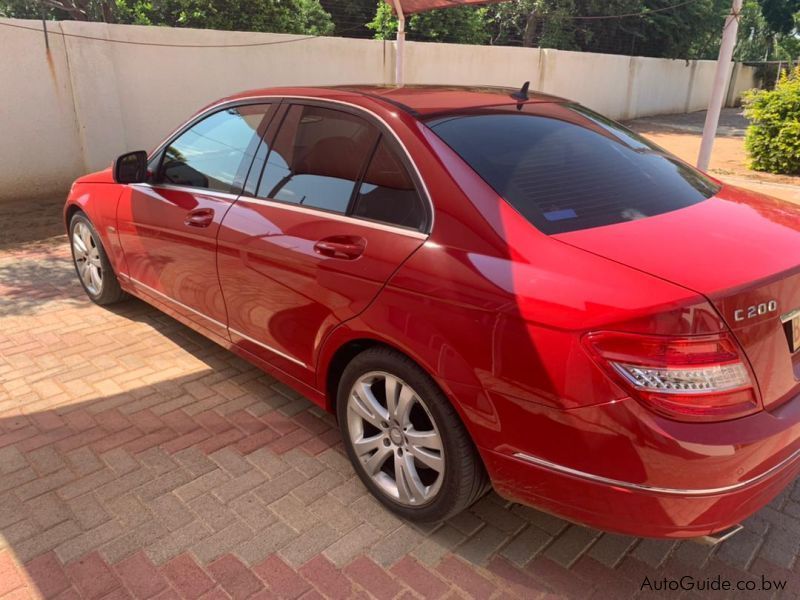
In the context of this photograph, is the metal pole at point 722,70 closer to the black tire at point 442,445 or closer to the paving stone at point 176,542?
the black tire at point 442,445

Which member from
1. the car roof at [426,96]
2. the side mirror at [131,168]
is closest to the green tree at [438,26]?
the side mirror at [131,168]

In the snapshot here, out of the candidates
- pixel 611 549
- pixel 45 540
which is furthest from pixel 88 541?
pixel 611 549

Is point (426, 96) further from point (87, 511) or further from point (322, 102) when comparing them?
point (87, 511)

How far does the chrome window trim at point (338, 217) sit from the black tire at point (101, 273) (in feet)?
6.42

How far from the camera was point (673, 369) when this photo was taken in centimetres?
A: 180

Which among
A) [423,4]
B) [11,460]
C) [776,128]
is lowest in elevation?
[11,460]

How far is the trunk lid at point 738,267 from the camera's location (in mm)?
1874

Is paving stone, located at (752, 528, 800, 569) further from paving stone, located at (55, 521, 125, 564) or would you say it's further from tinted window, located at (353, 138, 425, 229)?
paving stone, located at (55, 521, 125, 564)

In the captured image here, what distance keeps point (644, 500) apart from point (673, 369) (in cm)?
41

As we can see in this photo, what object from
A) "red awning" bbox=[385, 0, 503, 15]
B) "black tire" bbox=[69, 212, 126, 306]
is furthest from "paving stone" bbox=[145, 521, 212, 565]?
"red awning" bbox=[385, 0, 503, 15]

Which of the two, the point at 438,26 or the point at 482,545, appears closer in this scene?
the point at 482,545

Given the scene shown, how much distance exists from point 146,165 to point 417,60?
464 inches

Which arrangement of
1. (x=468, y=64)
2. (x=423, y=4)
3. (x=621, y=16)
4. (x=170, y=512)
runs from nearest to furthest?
(x=170, y=512) < (x=423, y=4) < (x=468, y=64) < (x=621, y=16)

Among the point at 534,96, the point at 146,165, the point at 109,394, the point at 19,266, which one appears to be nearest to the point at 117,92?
the point at 19,266
